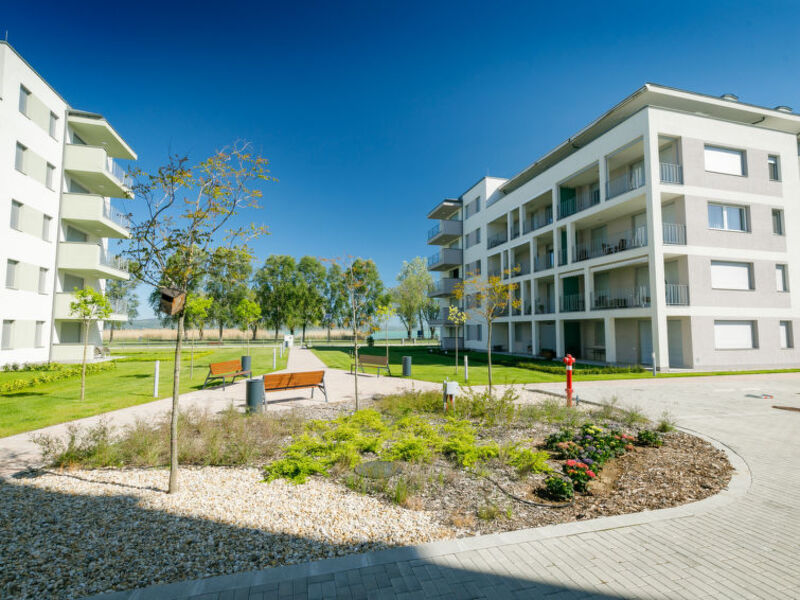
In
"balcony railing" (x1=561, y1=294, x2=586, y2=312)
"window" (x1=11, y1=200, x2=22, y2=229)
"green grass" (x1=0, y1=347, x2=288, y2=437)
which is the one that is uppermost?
"window" (x1=11, y1=200, x2=22, y2=229)

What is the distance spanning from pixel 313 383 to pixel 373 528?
6865 millimetres

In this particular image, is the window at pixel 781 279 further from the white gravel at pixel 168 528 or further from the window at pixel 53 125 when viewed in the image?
the window at pixel 53 125

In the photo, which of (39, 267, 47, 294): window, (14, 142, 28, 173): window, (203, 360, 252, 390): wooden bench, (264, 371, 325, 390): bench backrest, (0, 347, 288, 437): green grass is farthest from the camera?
(39, 267, 47, 294): window

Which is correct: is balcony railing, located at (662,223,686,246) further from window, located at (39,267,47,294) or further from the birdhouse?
window, located at (39,267,47,294)

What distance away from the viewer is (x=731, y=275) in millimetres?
18500

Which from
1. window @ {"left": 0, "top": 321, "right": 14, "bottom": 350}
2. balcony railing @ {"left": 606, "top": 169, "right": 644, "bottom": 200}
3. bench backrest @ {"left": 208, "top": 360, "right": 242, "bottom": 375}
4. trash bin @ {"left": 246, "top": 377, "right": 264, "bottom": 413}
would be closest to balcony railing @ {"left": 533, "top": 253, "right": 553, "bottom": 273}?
balcony railing @ {"left": 606, "top": 169, "right": 644, "bottom": 200}

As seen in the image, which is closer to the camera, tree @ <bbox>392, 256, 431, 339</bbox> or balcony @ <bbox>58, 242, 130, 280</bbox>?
balcony @ <bbox>58, 242, 130, 280</bbox>

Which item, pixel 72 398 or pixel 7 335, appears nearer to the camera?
pixel 72 398

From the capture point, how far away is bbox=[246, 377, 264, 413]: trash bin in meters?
8.43

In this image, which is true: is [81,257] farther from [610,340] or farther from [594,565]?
[610,340]

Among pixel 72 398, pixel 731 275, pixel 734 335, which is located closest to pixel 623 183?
pixel 731 275

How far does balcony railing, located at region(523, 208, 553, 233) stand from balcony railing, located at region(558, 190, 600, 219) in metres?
1.78

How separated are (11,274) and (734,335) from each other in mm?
34270

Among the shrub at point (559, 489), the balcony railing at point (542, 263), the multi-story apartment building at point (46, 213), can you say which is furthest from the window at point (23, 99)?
the balcony railing at point (542, 263)
